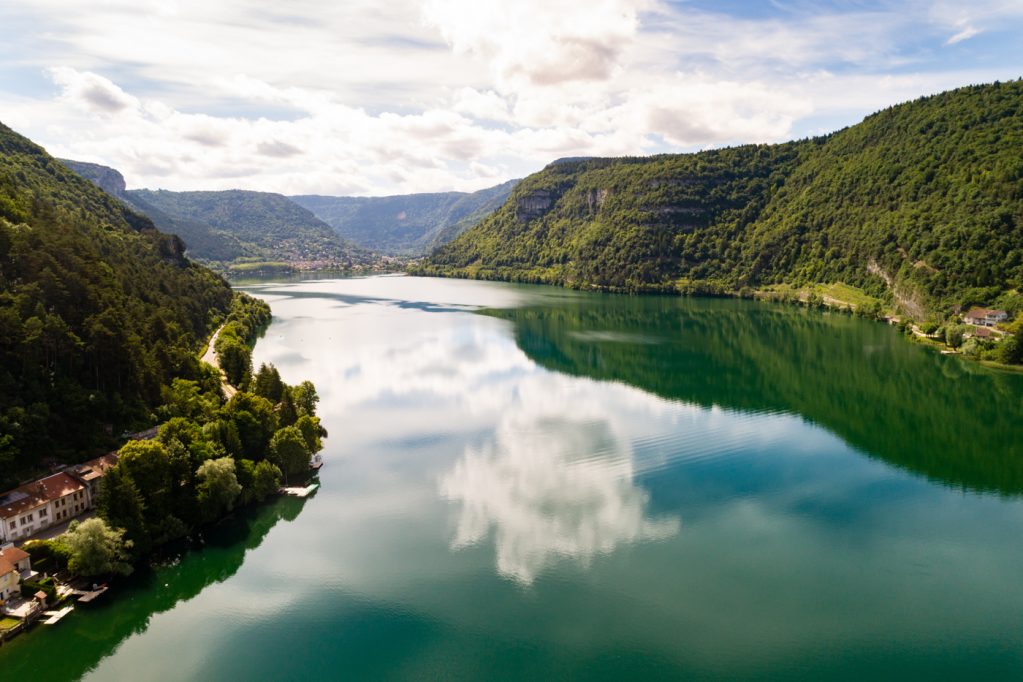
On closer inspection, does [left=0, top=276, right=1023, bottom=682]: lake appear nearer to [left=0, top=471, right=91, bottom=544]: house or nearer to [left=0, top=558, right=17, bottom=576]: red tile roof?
[left=0, top=558, right=17, bottom=576]: red tile roof

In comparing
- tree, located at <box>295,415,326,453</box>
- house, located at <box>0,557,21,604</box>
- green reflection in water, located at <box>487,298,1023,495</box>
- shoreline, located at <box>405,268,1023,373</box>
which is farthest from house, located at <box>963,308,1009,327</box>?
house, located at <box>0,557,21,604</box>

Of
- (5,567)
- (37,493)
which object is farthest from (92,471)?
(5,567)

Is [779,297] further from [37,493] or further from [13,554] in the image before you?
[13,554]

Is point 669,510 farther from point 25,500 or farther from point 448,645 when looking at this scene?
point 25,500

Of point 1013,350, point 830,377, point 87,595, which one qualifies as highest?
point 1013,350

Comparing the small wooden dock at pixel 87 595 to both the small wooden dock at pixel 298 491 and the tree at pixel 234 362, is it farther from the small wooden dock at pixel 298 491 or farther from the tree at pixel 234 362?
the tree at pixel 234 362

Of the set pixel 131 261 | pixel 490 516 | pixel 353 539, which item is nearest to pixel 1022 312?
pixel 490 516
